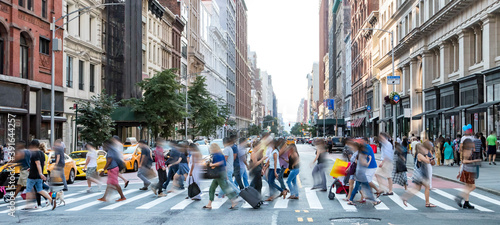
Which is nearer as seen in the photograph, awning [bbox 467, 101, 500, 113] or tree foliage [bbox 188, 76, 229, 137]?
awning [bbox 467, 101, 500, 113]

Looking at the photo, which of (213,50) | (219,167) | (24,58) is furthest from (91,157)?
(213,50)

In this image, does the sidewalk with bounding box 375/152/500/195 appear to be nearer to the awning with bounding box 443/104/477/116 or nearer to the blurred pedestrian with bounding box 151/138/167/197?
the awning with bounding box 443/104/477/116

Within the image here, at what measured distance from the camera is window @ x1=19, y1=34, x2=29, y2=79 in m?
32.5

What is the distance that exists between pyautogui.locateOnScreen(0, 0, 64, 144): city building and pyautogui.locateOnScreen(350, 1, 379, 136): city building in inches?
1539

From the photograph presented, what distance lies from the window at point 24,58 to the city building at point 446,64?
23.1 metres

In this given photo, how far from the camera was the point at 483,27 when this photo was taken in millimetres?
32562

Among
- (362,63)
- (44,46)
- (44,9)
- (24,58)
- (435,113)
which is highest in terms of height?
(362,63)

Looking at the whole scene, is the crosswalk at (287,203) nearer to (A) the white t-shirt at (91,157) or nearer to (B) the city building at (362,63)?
(A) the white t-shirt at (91,157)

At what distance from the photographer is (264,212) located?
13.1 meters

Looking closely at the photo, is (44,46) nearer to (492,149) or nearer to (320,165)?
(320,165)

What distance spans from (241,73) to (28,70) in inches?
4133

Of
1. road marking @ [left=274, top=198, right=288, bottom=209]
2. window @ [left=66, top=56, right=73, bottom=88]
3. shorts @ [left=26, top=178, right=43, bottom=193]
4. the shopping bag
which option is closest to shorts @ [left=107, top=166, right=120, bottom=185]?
shorts @ [left=26, top=178, right=43, bottom=193]

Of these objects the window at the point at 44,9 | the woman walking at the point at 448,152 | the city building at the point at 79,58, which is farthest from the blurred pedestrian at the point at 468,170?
the window at the point at 44,9

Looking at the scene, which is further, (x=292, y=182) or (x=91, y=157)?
(x=91, y=157)
